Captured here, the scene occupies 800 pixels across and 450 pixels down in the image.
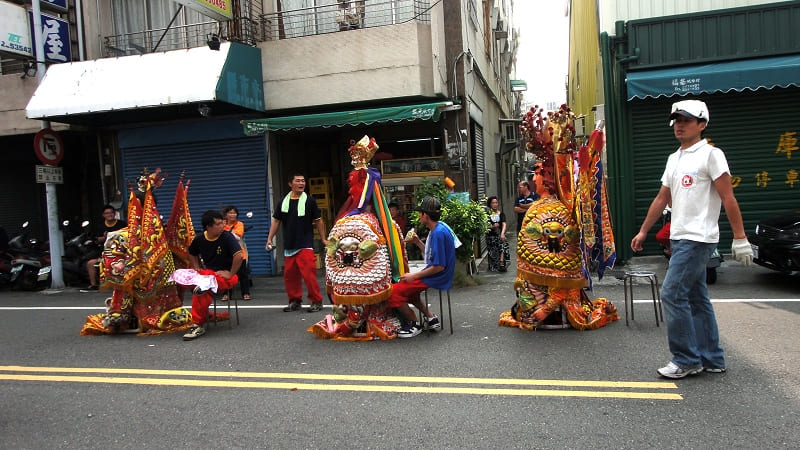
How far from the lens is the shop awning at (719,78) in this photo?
9.19 metres

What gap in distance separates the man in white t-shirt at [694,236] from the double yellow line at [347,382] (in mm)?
382

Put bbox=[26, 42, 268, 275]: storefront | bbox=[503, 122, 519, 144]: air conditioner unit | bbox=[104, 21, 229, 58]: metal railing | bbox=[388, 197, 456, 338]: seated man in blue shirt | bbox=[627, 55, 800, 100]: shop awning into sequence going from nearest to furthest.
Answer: bbox=[388, 197, 456, 338]: seated man in blue shirt
bbox=[627, 55, 800, 100]: shop awning
bbox=[26, 42, 268, 275]: storefront
bbox=[104, 21, 229, 58]: metal railing
bbox=[503, 122, 519, 144]: air conditioner unit

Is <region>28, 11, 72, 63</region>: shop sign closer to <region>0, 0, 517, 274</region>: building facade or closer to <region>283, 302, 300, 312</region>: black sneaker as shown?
<region>0, 0, 517, 274</region>: building facade

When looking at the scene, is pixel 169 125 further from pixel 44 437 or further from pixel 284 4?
pixel 44 437

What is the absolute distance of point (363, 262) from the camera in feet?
18.3

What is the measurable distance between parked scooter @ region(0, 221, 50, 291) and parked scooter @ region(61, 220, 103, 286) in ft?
1.31

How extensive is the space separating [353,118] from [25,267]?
7139 millimetres

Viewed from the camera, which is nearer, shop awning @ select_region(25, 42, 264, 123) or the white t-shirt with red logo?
the white t-shirt with red logo

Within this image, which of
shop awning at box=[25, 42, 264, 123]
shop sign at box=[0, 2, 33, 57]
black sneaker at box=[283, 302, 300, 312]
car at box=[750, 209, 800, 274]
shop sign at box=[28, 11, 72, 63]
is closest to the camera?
car at box=[750, 209, 800, 274]

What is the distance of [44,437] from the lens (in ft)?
12.5

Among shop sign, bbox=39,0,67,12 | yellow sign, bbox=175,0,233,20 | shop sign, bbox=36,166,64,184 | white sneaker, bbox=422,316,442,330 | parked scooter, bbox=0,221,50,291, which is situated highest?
shop sign, bbox=39,0,67,12

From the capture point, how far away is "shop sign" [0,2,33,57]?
10.7 meters

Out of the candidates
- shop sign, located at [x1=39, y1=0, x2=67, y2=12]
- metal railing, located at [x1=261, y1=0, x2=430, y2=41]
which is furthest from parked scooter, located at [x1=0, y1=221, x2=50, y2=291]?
metal railing, located at [x1=261, y1=0, x2=430, y2=41]

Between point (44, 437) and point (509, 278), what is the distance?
7.22m
